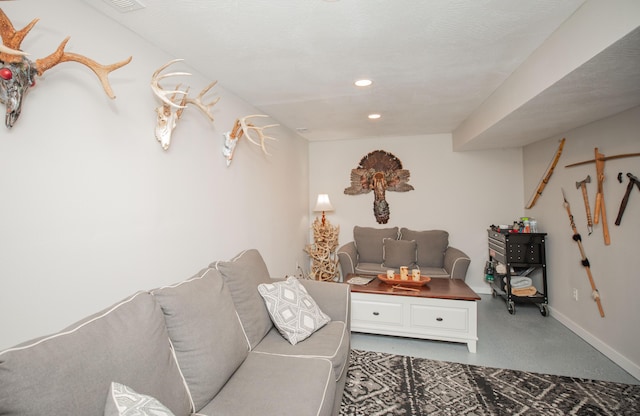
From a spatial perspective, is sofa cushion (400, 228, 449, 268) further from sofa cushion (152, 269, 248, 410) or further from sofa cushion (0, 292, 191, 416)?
sofa cushion (0, 292, 191, 416)

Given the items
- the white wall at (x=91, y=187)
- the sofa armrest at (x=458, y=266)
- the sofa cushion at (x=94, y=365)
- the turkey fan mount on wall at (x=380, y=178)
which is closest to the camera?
the sofa cushion at (x=94, y=365)

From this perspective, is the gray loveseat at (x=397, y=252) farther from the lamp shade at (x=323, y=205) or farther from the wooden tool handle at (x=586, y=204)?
the wooden tool handle at (x=586, y=204)

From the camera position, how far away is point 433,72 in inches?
93.5

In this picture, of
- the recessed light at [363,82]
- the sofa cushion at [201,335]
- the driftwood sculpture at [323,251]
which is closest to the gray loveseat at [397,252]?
the driftwood sculpture at [323,251]

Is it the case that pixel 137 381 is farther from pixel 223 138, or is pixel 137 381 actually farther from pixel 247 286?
pixel 223 138

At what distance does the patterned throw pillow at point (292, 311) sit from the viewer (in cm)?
207

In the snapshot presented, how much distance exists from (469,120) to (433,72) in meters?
1.65

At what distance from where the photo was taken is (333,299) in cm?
249

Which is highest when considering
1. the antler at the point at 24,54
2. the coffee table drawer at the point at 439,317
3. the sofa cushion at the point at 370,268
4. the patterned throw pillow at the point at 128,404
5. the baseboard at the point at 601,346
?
the antler at the point at 24,54

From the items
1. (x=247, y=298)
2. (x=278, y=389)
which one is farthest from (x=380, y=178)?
(x=278, y=389)

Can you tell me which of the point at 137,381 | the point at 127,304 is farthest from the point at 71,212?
the point at 137,381

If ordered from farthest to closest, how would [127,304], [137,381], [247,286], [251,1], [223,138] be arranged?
1. [223,138]
2. [247,286]
3. [251,1]
4. [127,304]
5. [137,381]

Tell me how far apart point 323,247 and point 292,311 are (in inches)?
99.4

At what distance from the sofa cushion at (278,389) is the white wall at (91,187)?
0.76m
